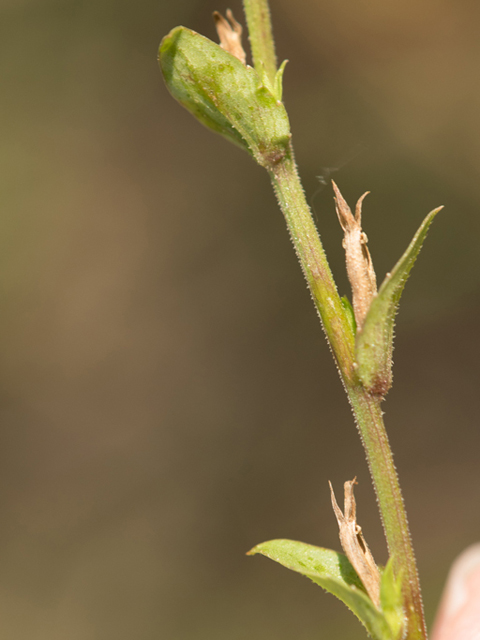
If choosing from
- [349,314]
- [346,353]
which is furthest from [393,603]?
[349,314]


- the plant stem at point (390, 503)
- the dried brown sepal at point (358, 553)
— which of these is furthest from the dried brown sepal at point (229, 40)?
the dried brown sepal at point (358, 553)

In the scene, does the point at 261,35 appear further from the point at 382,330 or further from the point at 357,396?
the point at 357,396

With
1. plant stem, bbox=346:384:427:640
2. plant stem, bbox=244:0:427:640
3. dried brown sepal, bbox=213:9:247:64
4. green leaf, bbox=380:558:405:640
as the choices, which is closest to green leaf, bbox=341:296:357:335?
plant stem, bbox=244:0:427:640

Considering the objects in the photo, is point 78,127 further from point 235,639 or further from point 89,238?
point 235,639

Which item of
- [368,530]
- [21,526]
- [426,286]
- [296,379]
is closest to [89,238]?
[296,379]

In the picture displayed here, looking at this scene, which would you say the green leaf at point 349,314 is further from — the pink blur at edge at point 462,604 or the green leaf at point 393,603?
the pink blur at edge at point 462,604

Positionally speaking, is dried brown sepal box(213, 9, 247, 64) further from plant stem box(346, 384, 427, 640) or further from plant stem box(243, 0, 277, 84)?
plant stem box(346, 384, 427, 640)
